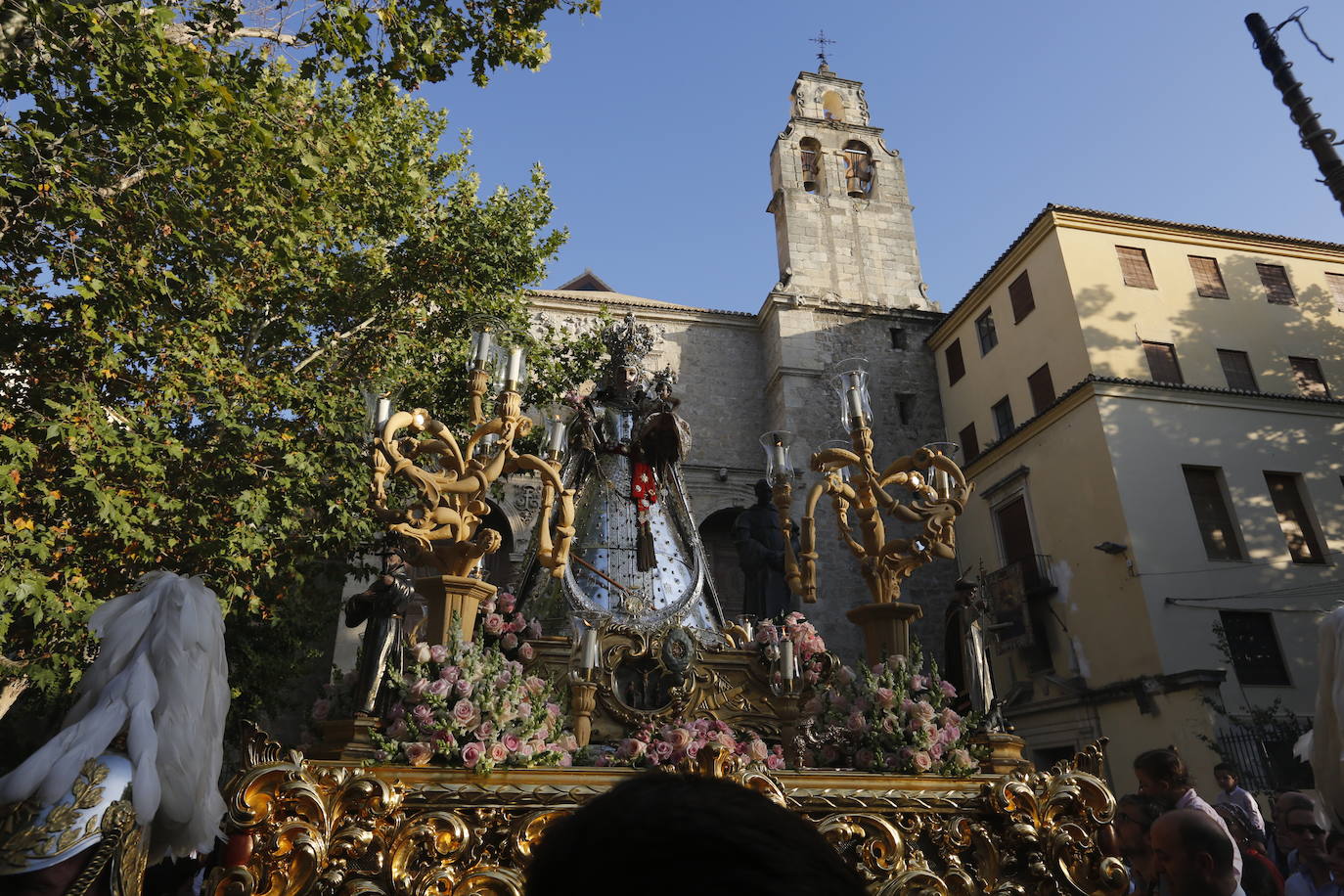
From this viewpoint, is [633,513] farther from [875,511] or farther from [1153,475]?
[1153,475]

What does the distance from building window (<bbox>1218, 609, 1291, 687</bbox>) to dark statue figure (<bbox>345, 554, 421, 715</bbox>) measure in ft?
50.4

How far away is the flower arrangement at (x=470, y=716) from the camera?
458 centimetres

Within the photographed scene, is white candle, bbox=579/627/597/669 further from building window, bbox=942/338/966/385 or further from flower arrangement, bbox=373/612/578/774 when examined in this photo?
building window, bbox=942/338/966/385

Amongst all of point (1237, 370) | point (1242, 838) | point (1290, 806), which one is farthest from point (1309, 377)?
point (1290, 806)

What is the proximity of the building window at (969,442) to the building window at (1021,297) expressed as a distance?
10.0ft

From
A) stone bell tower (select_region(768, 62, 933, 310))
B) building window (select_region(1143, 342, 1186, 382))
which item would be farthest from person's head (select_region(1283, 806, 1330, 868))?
stone bell tower (select_region(768, 62, 933, 310))

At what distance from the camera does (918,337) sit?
948 inches

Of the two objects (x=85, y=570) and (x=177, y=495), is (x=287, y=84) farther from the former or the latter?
(x=85, y=570)

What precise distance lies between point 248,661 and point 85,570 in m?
3.07

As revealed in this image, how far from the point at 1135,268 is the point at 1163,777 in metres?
17.9

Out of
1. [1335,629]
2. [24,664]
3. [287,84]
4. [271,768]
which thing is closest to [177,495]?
[24,664]

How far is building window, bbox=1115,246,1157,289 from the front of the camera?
63.4 ft

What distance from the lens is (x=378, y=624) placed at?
5973 mm

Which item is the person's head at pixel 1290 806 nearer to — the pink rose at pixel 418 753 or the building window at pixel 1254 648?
the pink rose at pixel 418 753
